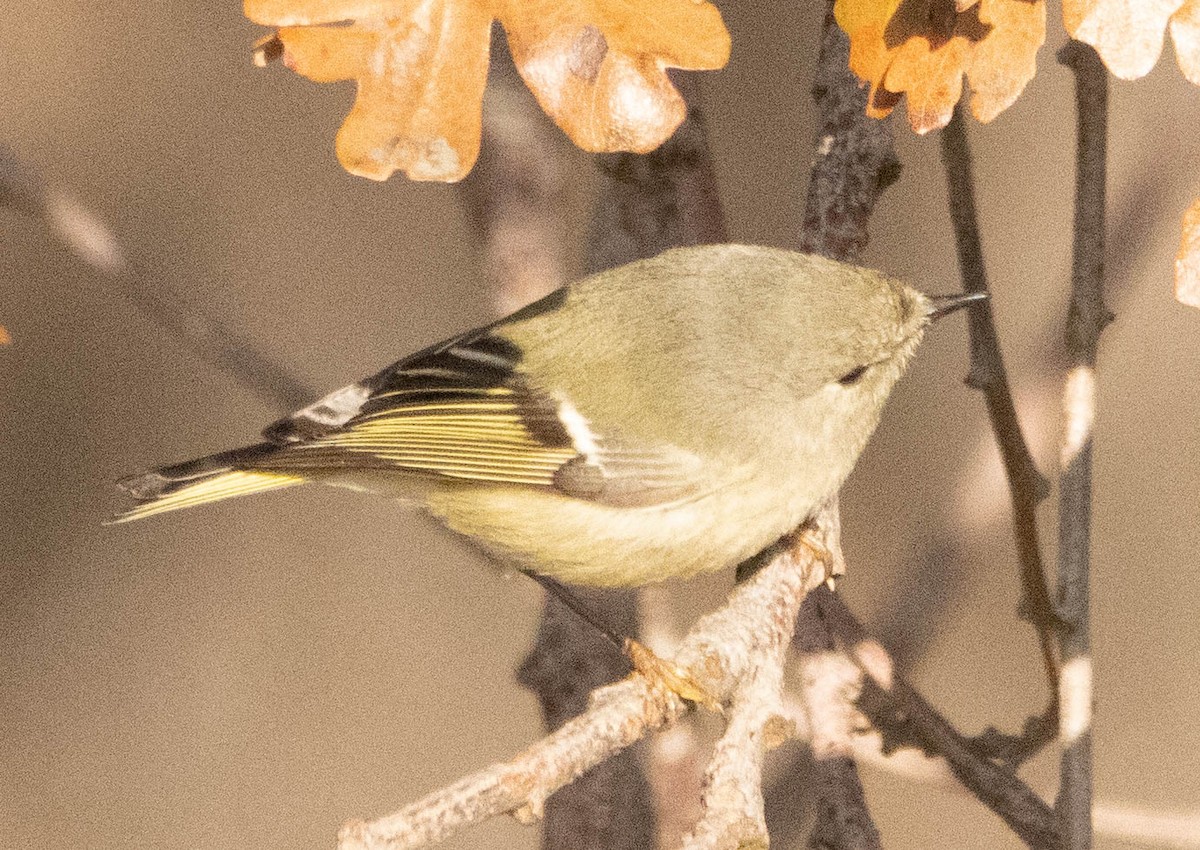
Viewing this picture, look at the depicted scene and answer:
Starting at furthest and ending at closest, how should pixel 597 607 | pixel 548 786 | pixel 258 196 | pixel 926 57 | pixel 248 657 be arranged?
pixel 258 196
pixel 248 657
pixel 597 607
pixel 926 57
pixel 548 786

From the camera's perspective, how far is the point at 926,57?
1.25 m

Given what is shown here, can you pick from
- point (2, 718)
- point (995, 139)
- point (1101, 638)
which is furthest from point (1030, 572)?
point (2, 718)

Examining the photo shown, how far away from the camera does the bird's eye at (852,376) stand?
1682mm

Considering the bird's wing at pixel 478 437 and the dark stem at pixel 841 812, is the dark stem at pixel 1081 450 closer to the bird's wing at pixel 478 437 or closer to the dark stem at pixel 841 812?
the dark stem at pixel 841 812

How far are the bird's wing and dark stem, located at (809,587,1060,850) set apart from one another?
29 cm

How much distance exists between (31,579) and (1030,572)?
274 cm

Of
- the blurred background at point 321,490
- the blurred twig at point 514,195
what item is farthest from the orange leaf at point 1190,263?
the blurred background at point 321,490

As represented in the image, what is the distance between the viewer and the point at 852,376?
1691 millimetres

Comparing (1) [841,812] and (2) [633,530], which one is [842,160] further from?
(1) [841,812]

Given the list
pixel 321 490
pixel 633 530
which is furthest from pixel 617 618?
pixel 321 490

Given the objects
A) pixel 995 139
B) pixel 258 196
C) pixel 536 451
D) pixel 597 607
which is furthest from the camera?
pixel 258 196

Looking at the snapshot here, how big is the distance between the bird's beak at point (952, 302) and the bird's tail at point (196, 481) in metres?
0.80

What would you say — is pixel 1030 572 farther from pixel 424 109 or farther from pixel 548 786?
pixel 424 109

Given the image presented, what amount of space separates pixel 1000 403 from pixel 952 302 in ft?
0.45
